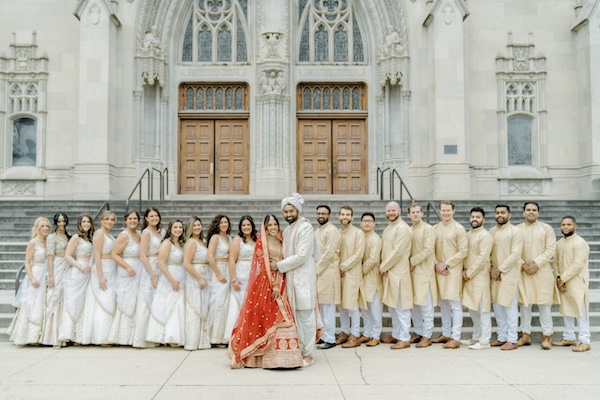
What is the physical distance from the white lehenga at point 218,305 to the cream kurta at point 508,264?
344 centimetres

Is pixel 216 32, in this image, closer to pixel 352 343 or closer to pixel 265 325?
pixel 352 343

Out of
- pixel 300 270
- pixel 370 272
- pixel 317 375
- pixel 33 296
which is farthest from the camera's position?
pixel 370 272

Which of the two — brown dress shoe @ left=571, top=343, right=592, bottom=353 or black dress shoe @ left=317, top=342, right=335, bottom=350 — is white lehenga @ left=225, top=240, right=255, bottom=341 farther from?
brown dress shoe @ left=571, top=343, right=592, bottom=353

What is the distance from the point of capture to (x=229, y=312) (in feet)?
25.4

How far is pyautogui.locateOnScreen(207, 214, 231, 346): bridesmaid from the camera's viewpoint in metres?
7.74

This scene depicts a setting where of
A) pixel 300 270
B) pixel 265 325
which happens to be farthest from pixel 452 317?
pixel 265 325

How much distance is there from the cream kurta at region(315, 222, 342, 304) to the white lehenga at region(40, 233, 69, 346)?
10.8ft

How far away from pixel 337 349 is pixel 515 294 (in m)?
2.34

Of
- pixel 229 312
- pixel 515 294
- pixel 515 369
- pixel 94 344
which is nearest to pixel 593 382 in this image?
pixel 515 369

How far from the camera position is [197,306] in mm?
7719

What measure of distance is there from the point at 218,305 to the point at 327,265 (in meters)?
1.47

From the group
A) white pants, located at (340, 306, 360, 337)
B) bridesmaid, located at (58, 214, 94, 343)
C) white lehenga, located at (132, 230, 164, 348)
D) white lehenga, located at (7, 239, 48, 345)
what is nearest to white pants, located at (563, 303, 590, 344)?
white pants, located at (340, 306, 360, 337)

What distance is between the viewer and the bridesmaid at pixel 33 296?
307 inches

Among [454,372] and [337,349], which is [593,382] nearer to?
[454,372]
